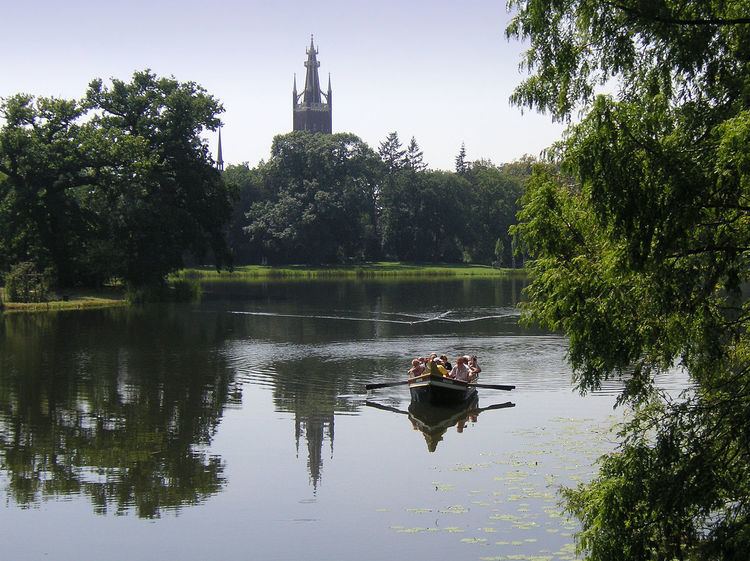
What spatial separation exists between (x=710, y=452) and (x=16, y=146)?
56.4 metres

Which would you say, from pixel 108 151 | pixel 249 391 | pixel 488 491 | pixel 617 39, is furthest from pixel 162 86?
pixel 617 39

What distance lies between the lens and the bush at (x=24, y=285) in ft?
179

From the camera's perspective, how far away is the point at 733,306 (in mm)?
10383

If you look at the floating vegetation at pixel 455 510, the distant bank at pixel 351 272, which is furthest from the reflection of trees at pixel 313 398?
the distant bank at pixel 351 272

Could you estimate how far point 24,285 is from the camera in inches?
2168

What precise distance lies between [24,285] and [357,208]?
63515mm

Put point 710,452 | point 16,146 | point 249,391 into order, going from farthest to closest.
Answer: point 16,146, point 249,391, point 710,452

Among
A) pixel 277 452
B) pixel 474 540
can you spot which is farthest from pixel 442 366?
pixel 474 540

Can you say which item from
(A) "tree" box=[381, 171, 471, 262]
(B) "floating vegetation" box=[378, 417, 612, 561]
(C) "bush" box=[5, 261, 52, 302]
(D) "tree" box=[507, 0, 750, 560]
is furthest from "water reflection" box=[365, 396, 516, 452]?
(A) "tree" box=[381, 171, 471, 262]

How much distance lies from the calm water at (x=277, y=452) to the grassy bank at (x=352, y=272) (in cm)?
6262

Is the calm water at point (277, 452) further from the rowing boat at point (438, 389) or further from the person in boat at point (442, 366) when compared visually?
the person in boat at point (442, 366)

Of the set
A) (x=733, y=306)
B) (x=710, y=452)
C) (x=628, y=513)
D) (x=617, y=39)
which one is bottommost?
(x=628, y=513)

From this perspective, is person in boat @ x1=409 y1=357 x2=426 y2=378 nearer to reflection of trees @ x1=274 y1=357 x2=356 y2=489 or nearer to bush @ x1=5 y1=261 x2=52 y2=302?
reflection of trees @ x1=274 y1=357 x2=356 y2=489

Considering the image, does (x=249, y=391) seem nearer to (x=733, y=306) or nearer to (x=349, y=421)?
(x=349, y=421)
